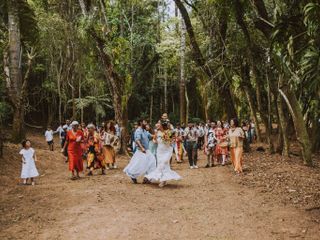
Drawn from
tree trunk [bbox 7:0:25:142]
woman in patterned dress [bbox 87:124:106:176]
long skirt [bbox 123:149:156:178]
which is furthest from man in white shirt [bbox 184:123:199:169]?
tree trunk [bbox 7:0:25:142]

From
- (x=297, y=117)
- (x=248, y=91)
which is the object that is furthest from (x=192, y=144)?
(x=248, y=91)

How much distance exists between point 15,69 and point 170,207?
44.4ft

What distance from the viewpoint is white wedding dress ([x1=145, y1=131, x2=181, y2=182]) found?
12062 mm

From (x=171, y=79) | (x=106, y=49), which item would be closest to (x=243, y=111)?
(x=171, y=79)

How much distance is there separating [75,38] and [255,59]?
16782 mm

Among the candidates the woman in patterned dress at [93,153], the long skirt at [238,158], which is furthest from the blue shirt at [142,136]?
the long skirt at [238,158]

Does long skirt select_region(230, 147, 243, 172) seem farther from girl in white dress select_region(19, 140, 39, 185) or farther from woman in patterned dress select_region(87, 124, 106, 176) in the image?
girl in white dress select_region(19, 140, 39, 185)

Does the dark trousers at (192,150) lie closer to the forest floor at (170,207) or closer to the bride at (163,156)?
the forest floor at (170,207)

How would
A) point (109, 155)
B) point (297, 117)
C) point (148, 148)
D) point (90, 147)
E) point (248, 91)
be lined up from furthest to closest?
point (248, 91)
point (109, 155)
point (297, 117)
point (90, 147)
point (148, 148)

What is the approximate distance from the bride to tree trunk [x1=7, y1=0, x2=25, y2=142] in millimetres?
11078

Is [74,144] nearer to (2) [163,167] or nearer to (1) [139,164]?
(1) [139,164]

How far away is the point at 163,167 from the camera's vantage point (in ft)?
39.7

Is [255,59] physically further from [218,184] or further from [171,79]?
[171,79]

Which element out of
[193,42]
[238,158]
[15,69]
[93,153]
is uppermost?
[193,42]
